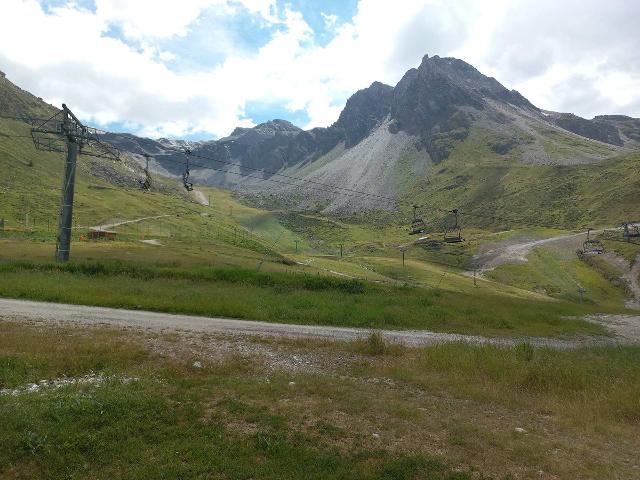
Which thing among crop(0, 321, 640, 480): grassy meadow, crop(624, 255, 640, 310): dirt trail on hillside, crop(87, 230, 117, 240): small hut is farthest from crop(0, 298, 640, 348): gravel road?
crop(624, 255, 640, 310): dirt trail on hillside

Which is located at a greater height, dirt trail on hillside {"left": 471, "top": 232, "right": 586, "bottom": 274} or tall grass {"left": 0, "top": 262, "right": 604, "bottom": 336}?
dirt trail on hillside {"left": 471, "top": 232, "right": 586, "bottom": 274}

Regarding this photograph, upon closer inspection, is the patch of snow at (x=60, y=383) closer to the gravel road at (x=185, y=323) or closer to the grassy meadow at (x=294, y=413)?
the grassy meadow at (x=294, y=413)

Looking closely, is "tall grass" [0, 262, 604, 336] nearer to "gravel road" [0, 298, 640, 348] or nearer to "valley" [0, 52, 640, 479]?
"valley" [0, 52, 640, 479]

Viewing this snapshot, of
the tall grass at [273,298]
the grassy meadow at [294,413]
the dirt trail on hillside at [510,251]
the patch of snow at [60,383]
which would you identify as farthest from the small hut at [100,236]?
the dirt trail on hillside at [510,251]

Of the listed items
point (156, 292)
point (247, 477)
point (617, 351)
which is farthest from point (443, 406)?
point (156, 292)

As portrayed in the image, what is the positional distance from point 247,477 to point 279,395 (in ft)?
14.8

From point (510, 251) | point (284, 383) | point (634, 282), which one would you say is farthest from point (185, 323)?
point (510, 251)

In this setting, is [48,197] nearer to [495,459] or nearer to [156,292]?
[156,292]

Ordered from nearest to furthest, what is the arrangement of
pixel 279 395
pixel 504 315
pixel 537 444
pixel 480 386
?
pixel 537 444 → pixel 279 395 → pixel 480 386 → pixel 504 315

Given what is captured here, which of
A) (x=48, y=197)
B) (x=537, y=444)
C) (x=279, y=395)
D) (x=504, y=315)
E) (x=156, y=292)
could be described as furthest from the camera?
(x=48, y=197)

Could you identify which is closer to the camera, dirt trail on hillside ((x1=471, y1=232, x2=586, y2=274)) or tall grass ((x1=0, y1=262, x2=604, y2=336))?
tall grass ((x1=0, y1=262, x2=604, y2=336))

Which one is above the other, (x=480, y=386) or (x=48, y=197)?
(x=48, y=197)

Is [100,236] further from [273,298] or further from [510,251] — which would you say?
[510,251]

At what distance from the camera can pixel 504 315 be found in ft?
131
